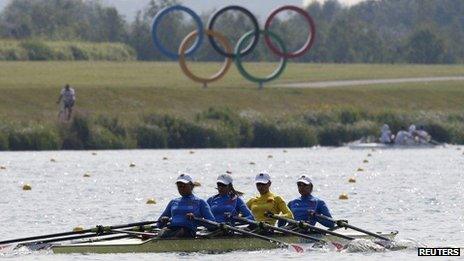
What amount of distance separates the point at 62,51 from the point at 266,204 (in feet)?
317

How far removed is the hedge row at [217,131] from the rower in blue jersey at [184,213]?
126ft

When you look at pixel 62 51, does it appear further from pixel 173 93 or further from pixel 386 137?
pixel 386 137

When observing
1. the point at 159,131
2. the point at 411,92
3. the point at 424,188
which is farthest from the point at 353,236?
the point at 411,92

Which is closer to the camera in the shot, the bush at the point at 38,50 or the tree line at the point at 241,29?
the bush at the point at 38,50

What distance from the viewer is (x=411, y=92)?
3765 inches

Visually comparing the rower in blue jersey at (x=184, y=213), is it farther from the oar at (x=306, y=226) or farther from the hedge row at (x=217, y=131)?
the hedge row at (x=217, y=131)

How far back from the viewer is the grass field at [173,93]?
7906 cm

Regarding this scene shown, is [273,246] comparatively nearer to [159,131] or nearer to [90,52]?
[159,131]

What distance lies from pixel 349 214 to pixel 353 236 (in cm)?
792

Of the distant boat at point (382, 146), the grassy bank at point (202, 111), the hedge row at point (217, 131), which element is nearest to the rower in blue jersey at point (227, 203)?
the hedge row at point (217, 131)

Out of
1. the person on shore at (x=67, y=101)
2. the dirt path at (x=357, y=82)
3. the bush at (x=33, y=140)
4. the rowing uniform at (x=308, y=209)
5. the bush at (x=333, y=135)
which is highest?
the rowing uniform at (x=308, y=209)

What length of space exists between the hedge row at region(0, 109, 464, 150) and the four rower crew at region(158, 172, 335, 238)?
3753cm

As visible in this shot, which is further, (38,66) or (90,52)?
(90,52)

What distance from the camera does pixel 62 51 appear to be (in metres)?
125
